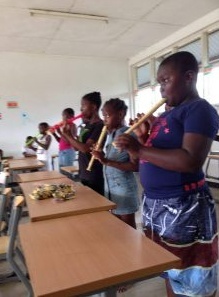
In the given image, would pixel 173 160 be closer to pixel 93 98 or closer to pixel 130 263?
pixel 130 263

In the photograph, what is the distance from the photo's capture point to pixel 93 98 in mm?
2617

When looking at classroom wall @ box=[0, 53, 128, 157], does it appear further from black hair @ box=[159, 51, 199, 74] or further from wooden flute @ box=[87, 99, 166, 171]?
black hair @ box=[159, 51, 199, 74]

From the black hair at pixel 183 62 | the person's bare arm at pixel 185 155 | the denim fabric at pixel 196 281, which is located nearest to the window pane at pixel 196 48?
the black hair at pixel 183 62

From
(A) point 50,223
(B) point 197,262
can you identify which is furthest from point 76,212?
(B) point 197,262

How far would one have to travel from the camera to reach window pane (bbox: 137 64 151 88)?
7.49 m

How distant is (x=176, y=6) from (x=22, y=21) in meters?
2.53

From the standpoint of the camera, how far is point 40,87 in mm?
7305

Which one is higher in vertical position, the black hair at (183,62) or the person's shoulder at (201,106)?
the black hair at (183,62)

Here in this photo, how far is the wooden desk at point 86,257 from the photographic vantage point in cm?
94

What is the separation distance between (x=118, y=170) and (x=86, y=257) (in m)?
1.05

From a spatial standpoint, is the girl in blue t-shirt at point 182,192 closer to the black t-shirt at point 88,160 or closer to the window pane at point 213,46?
the black t-shirt at point 88,160

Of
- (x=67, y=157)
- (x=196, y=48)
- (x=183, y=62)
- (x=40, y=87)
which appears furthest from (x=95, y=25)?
(x=183, y=62)

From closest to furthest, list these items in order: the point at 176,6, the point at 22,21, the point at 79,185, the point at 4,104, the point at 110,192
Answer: the point at 110,192 → the point at 79,185 → the point at 176,6 → the point at 22,21 → the point at 4,104

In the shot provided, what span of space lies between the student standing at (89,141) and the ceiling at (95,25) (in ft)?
8.18
